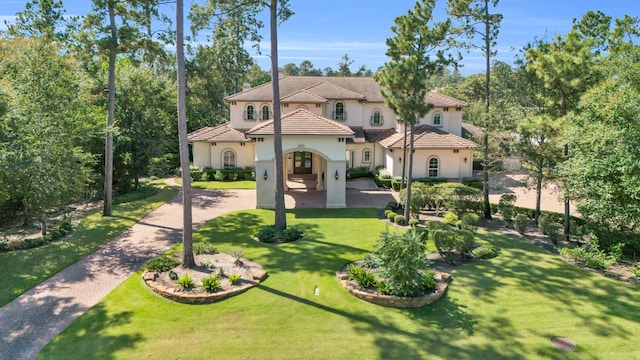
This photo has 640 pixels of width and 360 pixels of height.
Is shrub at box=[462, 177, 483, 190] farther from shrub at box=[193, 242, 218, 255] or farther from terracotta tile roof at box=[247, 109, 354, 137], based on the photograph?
shrub at box=[193, 242, 218, 255]

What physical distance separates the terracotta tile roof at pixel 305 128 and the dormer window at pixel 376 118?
46.6 feet

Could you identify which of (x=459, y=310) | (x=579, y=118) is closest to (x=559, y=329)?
(x=459, y=310)

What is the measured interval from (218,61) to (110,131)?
108 ft

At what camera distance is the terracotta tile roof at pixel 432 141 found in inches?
1277

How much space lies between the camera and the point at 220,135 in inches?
1432

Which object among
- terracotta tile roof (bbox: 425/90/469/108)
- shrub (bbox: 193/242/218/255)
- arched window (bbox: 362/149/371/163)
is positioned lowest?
shrub (bbox: 193/242/218/255)

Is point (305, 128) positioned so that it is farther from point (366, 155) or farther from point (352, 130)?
point (366, 155)

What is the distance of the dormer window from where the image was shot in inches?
1515

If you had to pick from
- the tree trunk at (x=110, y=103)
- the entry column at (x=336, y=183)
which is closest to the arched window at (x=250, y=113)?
the entry column at (x=336, y=183)

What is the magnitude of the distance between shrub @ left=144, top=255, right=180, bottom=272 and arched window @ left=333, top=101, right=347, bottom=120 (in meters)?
24.4

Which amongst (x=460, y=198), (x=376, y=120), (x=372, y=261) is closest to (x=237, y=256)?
(x=372, y=261)

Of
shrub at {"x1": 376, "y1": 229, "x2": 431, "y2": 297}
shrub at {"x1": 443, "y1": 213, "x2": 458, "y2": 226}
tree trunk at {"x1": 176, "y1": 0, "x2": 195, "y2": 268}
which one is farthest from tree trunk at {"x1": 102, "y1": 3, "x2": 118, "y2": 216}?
shrub at {"x1": 443, "y1": 213, "x2": 458, "y2": 226}

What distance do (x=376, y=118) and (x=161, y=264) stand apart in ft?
90.9

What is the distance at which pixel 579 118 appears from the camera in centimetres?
1620
